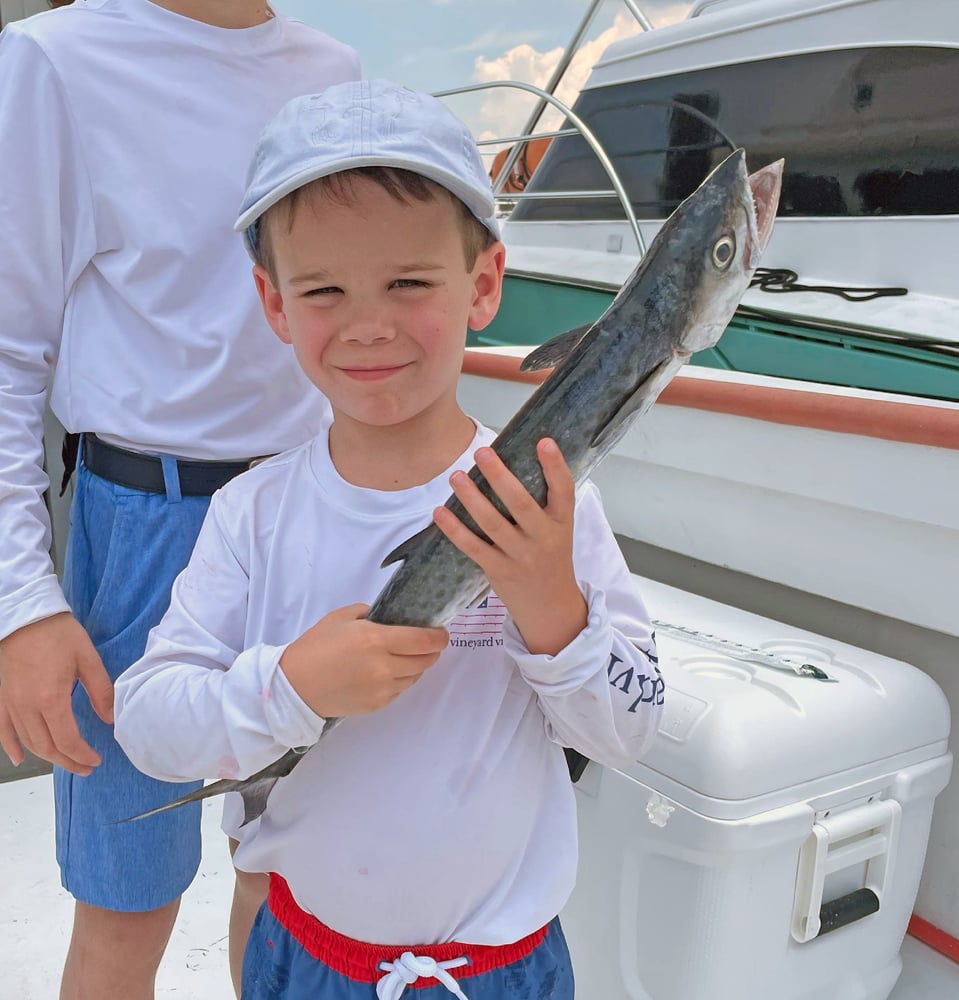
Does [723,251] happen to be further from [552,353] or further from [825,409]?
[825,409]

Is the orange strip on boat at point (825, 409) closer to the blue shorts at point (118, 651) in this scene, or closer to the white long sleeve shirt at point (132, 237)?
the white long sleeve shirt at point (132, 237)

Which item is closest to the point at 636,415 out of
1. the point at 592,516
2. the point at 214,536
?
the point at 592,516

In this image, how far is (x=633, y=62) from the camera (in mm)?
3988

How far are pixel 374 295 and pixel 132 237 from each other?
1.57 feet

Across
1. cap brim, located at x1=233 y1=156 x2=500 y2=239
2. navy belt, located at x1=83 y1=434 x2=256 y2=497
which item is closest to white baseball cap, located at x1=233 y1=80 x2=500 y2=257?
cap brim, located at x1=233 y1=156 x2=500 y2=239

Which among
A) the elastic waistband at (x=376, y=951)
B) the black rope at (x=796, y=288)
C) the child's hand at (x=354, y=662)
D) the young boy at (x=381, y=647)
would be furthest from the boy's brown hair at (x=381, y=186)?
the black rope at (x=796, y=288)

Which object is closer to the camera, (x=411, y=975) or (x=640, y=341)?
(x=640, y=341)

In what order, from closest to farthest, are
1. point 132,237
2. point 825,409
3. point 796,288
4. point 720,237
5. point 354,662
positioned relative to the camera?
point 720,237
point 354,662
point 132,237
point 825,409
point 796,288

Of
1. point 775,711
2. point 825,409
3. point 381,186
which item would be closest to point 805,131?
point 825,409

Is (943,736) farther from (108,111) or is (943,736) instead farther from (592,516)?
(108,111)

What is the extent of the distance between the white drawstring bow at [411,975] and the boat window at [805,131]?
106 inches

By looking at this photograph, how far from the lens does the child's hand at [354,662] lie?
0.81 metres

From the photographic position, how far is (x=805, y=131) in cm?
319

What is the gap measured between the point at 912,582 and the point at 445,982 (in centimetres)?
120
